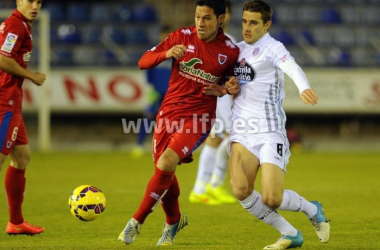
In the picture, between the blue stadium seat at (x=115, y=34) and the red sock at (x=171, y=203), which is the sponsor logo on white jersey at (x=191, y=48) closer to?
the red sock at (x=171, y=203)

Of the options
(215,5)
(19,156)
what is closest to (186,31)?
(215,5)

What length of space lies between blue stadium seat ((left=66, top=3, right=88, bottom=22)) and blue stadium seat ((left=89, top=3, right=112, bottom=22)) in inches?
7.1

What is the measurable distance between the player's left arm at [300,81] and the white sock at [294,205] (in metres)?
0.86

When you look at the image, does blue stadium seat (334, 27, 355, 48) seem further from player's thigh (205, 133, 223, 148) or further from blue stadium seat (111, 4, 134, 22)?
player's thigh (205, 133, 223, 148)

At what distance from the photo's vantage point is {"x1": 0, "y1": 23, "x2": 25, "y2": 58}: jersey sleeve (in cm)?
693

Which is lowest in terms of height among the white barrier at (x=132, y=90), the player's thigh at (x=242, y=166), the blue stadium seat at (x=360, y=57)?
the white barrier at (x=132, y=90)

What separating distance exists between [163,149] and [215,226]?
1.55m

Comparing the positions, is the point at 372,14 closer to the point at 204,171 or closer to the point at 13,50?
the point at 204,171

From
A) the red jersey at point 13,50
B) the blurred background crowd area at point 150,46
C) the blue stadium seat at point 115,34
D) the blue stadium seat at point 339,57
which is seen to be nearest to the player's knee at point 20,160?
the red jersey at point 13,50

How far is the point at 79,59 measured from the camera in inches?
832

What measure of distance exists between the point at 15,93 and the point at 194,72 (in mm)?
1713

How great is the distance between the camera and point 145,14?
21875mm

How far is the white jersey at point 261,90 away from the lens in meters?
6.50

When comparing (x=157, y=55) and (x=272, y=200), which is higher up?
(x=157, y=55)
